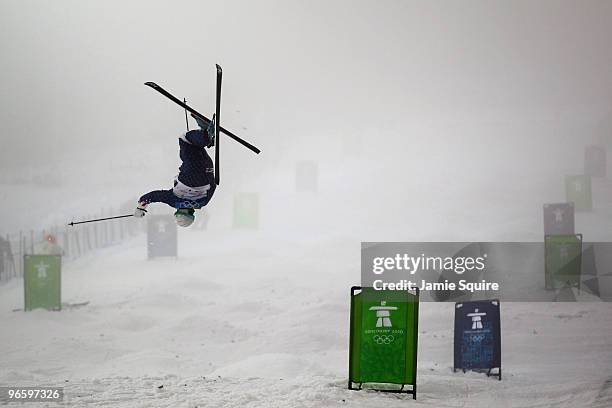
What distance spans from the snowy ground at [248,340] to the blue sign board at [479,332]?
15 centimetres

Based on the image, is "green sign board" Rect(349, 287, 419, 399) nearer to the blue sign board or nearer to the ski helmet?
the blue sign board

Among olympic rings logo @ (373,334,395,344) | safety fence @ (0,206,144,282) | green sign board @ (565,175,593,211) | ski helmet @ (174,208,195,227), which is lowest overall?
olympic rings logo @ (373,334,395,344)

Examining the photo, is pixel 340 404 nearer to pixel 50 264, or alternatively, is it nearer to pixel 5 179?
pixel 50 264

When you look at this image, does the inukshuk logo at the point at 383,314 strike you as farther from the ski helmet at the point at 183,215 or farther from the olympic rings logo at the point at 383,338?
the ski helmet at the point at 183,215

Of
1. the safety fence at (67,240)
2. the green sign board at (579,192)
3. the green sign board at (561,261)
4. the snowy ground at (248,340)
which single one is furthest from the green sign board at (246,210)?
the green sign board at (561,261)

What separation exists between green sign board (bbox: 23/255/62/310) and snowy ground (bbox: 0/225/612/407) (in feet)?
0.74

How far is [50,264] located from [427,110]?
11.7 m

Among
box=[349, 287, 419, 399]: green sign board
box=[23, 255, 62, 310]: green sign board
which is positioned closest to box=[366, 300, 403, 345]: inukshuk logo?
box=[349, 287, 419, 399]: green sign board

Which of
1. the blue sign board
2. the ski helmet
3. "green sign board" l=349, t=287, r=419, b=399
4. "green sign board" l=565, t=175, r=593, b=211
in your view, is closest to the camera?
the ski helmet

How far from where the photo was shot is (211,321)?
9484 mm

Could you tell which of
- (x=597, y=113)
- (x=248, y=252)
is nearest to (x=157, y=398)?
(x=248, y=252)

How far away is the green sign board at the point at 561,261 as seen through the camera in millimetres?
9992

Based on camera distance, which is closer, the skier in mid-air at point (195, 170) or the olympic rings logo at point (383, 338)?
the skier in mid-air at point (195, 170)

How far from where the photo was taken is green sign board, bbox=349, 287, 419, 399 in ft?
18.8
